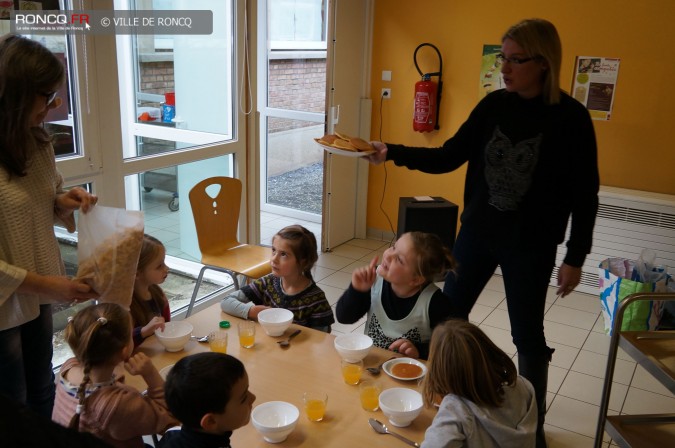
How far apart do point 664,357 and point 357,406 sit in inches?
37.8

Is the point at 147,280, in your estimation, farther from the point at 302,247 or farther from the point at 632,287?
the point at 632,287

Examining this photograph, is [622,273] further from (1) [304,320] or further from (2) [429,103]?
(1) [304,320]

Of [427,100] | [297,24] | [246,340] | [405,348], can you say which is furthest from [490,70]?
[246,340]

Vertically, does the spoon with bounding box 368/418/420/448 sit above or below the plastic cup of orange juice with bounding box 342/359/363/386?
below

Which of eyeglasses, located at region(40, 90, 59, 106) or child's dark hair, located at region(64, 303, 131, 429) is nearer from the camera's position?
child's dark hair, located at region(64, 303, 131, 429)

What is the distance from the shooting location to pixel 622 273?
12.8 ft

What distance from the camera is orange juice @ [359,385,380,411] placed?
1.70m

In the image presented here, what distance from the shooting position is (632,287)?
11.9 ft

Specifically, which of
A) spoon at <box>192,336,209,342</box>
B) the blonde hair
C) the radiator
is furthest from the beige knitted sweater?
the radiator

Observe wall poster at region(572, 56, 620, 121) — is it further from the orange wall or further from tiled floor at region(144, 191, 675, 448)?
tiled floor at region(144, 191, 675, 448)

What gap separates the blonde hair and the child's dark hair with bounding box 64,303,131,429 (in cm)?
157

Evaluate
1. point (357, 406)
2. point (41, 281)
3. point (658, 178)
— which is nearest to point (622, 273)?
point (658, 178)

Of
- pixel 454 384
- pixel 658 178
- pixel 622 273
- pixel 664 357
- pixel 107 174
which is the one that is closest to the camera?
pixel 454 384

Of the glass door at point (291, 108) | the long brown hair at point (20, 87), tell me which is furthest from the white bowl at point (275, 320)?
the glass door at point (291, 108)
